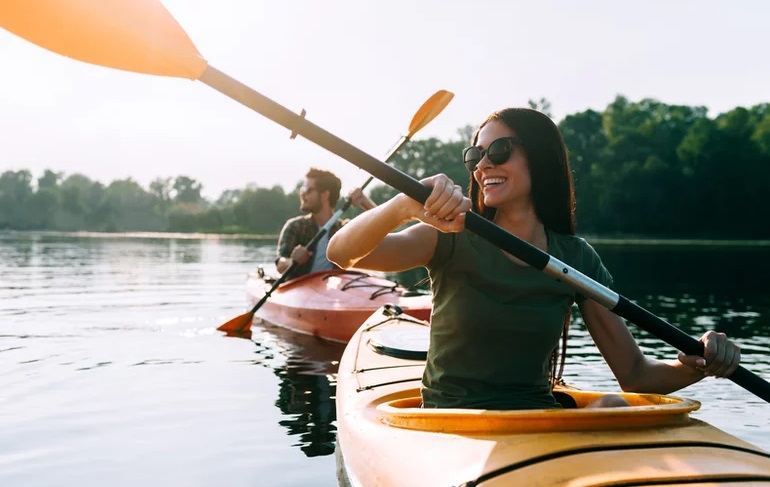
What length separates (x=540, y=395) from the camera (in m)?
2.92

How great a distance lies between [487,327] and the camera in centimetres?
278

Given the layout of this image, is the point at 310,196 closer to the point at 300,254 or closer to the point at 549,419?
the point at 300,254

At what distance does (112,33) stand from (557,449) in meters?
2.11

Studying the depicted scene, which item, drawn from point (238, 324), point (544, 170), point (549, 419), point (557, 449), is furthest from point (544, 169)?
point (238, 324)

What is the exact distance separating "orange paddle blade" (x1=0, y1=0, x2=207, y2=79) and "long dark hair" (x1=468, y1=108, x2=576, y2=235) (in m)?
1.20

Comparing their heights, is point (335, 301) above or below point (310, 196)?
below

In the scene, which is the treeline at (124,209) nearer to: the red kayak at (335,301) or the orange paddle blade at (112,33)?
the red kayak at (335,301)

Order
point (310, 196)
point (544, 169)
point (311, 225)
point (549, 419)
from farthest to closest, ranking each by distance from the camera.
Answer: point (311, 225), point (310, 196), point (544, 169), point (549, 419)

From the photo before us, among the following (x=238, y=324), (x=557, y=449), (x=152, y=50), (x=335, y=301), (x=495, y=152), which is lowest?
(x=238, y=324)

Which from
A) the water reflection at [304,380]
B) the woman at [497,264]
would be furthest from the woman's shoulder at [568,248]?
the water reflection at [304,380]

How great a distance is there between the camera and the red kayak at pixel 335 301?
8.59 metres

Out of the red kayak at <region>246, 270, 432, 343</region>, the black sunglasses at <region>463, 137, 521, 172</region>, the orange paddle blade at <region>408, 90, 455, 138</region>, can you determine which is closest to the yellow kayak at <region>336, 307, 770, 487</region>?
the black sunglasses at <region>463, 137, 521, 172</region>

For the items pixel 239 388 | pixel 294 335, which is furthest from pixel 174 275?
pixel 239 388

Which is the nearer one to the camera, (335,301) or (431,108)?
(431,108)
